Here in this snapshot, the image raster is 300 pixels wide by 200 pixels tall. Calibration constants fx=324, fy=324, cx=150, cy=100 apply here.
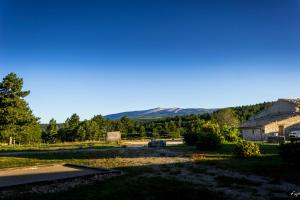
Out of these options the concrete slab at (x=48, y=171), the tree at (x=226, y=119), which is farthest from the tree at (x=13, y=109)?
the tree at (x=226, y=119)

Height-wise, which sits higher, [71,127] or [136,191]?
[71,127]

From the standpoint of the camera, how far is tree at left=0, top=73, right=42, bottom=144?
1804 inches

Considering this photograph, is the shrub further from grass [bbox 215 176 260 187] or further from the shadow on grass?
the shadow on grass

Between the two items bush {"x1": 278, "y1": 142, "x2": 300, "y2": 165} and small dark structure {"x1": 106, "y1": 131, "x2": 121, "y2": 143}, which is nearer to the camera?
bush {"x1": 278, "y1": 142, "x2": 300, "y2": 165}

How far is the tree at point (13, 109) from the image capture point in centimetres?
4581

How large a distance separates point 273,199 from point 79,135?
63326 mm

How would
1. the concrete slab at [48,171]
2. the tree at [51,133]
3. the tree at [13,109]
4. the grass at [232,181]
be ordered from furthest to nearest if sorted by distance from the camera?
the tree at [51,133], the tree at [13,109], the concrete slab at [48,171], the grass at [232,181]

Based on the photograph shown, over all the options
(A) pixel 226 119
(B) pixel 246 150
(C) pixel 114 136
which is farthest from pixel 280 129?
(A) pixel 226 119

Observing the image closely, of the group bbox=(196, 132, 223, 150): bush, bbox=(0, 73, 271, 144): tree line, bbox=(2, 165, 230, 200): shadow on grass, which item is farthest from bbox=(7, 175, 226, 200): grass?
bbox=(0, 73, 271, 144): tree line

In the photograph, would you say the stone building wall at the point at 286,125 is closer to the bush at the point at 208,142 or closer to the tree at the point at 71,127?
the bush at the point at 208,142

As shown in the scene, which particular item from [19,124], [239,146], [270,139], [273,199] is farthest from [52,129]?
[273,199]

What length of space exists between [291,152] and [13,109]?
40.5 m

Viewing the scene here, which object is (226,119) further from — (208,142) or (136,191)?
(136,191)

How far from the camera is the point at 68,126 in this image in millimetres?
71500
